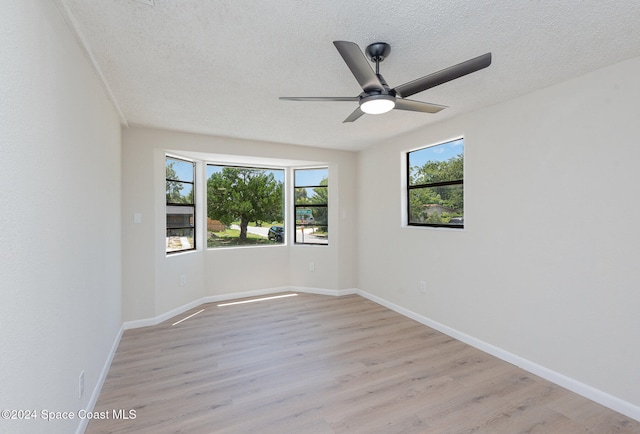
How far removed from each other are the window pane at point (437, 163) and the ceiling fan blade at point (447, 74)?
1.75 m

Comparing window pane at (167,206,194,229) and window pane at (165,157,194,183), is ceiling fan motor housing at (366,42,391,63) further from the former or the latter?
window pane at (167,206,194,229)

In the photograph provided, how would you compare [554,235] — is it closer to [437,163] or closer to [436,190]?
[436,190]

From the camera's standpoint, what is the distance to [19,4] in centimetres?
113

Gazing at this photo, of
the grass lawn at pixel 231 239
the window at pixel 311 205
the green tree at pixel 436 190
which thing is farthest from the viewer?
the window at pixel 311 205

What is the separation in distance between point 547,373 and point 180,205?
14.9 feet

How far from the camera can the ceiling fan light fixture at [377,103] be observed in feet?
6.16

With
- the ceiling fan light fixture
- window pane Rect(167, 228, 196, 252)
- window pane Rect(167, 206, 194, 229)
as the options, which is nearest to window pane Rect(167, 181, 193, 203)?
window pane Rect(167, 206, 194, 229)

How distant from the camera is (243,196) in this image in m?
5.02

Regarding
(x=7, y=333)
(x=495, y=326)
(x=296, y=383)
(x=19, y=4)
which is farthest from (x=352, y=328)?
(x=19, y=4)

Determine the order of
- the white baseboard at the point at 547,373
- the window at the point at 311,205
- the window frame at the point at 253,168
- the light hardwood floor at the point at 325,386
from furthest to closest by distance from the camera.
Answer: the window at the point at 311,205 < the window frame at the point at 253,168 < the white baseboard at the point at 547,373 < the light hardwood floor at the point at 325,386

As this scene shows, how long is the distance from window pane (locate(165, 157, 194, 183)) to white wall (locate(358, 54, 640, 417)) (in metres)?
3.38

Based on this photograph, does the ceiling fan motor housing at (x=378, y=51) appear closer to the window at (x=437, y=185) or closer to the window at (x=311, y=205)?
the window at (x=437, y=185)

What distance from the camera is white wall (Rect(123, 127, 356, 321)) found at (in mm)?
3553

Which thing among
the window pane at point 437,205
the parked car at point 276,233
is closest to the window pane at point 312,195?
the parked car at point 276,233
